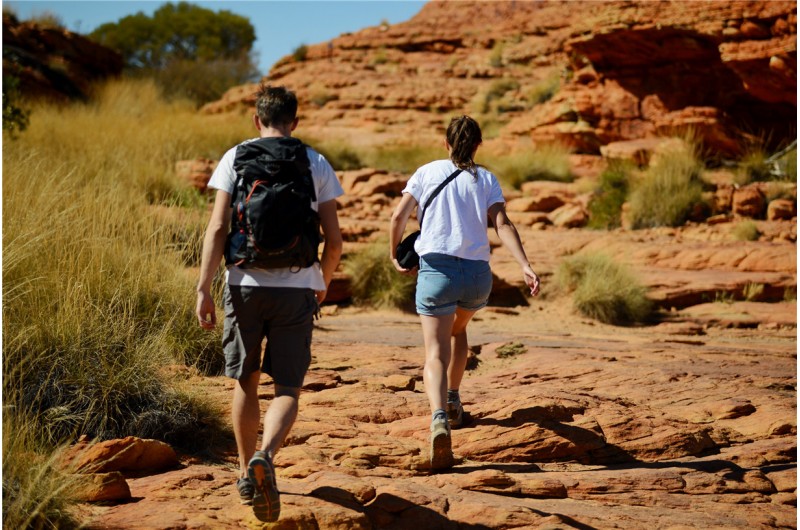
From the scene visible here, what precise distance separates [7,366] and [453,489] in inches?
101

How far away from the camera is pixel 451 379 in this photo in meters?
5.39

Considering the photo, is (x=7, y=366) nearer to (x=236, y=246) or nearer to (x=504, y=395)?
(x=236, y=246)

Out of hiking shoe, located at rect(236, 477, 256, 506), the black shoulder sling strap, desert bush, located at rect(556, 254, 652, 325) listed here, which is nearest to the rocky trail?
hiking shoe, located at rect(236, 477, 256, 506)

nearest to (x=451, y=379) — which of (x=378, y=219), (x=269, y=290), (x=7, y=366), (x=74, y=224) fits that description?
(x=269, y=290)

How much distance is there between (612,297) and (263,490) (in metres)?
8.34

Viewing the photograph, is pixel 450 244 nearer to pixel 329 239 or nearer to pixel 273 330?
pixel 329 239

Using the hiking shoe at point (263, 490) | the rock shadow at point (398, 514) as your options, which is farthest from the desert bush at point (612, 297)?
the hiking shoe at point (263, 490)

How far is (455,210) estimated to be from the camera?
5023mm

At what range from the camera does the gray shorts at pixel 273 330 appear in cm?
379

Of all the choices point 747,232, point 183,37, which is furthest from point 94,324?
point 183,37

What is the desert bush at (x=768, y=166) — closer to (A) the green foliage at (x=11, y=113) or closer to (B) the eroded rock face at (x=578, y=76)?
(B) the eroded rock face at (x=578, y=76)

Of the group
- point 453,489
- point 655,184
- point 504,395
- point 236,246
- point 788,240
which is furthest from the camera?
point 655,184

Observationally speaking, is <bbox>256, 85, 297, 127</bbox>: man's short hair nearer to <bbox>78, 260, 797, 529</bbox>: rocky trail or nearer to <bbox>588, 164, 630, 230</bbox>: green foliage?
<bbox>78, 260, 797, 529</bbox>: rocky trail

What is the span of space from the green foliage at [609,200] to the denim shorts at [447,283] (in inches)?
446
